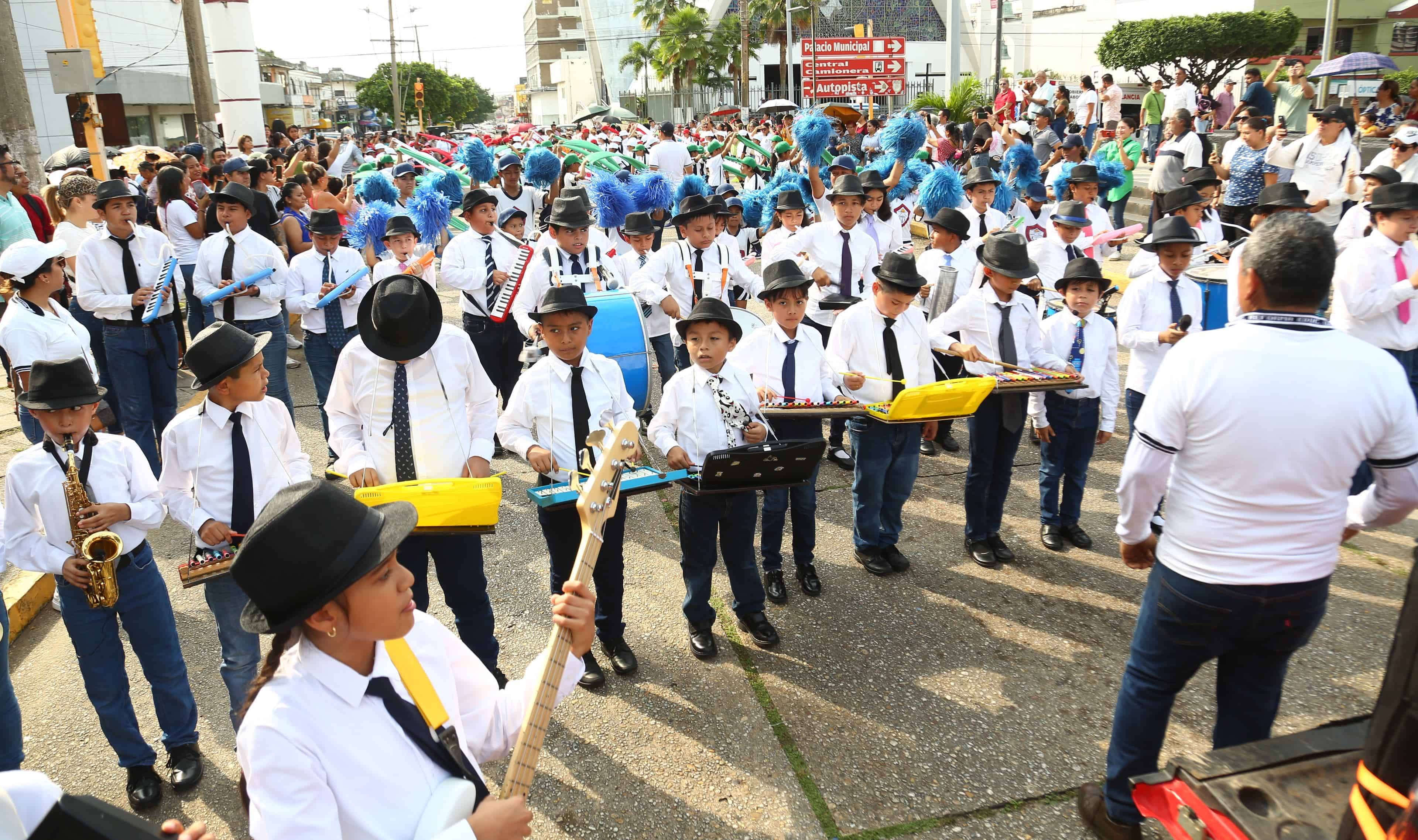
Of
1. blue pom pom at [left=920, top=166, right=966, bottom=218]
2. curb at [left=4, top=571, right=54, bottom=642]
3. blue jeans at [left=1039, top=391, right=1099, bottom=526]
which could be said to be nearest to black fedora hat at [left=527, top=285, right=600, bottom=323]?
blue jeans at [left=1039, top=391, right=1099, bottom=526]

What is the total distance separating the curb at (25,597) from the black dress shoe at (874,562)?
4913 millimetres

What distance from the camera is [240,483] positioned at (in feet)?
12.7

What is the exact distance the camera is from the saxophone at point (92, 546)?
141 inches

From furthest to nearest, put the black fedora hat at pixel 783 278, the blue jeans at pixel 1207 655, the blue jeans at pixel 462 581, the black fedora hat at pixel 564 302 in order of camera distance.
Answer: the black fedora hat at pixel 783 278 → the black fedora hat at pixel 564 302 → the blue jeans at pixel 462 581 → the blue jeans at pixel 1207 655

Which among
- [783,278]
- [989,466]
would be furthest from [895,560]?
[783,278]

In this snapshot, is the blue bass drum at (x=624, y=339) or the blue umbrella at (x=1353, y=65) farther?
the blue umbrella at (x=1353, y=65)

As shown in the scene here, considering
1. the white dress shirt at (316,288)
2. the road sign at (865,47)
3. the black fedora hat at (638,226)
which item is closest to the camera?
the white dress shirt at (316,288)

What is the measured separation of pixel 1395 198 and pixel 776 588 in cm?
449

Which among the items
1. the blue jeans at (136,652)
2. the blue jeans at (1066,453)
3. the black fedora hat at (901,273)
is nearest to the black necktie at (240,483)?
the blue jeans at (136,652)

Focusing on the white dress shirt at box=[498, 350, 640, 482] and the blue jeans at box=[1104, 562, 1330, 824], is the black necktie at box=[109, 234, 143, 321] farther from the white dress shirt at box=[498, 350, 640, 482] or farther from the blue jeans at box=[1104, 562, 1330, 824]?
the blue jeans at box=[1104, 562, 1330, 824]

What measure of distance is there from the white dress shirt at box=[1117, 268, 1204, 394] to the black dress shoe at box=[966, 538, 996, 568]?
4.53ft

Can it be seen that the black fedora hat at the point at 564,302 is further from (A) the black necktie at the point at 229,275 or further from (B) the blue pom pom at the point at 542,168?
(B) the blue pom pom at the point at 542,168

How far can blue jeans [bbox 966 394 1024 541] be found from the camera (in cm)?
553

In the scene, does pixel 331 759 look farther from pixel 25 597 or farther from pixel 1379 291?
pixel 1379 291
